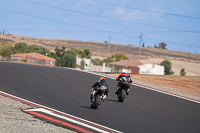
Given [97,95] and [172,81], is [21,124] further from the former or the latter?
[172,81]

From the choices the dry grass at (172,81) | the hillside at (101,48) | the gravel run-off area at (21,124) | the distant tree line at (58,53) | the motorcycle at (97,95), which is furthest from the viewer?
the hillside at (101,48)

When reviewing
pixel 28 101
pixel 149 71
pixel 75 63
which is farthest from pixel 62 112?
pixel 75 63

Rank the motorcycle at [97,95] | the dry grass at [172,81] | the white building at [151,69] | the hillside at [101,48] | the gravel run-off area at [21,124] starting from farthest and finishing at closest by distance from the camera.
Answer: the hillside at [101,48]
the white building at [151,69]
the dry grass at [172,81]
the motorcycle at [97,95]
the gravel run-off area at [21,124]

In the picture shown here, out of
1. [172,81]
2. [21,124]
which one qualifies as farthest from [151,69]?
[21,124]

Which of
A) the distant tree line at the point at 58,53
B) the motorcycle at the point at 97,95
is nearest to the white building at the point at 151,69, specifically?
the distant tree line at the point at 58,53

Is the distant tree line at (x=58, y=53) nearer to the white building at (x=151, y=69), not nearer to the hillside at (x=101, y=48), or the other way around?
the white building at (x=151, y=69)

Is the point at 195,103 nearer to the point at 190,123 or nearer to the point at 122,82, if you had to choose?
the point at 122,82

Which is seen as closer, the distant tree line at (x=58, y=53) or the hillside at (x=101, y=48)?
the distant tree line at (x=58, y=53)

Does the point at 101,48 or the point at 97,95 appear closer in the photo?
the point at 97,95

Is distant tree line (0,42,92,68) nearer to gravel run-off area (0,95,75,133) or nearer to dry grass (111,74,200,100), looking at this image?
dry grass (111,74,200,100)

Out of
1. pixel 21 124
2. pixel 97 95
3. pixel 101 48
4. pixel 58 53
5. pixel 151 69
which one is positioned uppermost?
pixel 101 48

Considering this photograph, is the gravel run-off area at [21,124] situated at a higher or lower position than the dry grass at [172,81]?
lower

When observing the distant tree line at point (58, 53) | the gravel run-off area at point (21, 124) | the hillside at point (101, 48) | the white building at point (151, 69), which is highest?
the hillside at point (101, 48)

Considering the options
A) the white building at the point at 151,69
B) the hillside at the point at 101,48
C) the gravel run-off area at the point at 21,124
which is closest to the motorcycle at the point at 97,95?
the gravel run-off area at the point at 21,124
